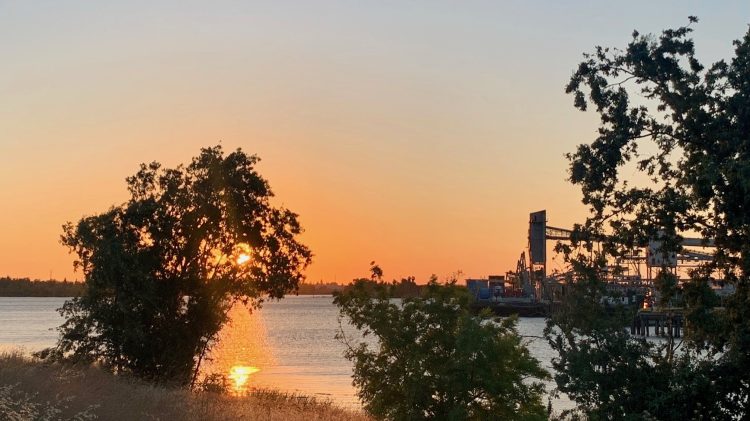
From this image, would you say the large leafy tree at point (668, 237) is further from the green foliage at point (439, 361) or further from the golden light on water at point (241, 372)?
the golden light on water at point (241, 372)

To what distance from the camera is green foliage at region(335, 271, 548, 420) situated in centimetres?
2077

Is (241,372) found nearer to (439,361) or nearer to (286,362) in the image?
(286,362)

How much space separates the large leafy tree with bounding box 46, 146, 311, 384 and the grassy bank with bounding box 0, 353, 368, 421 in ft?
16.2

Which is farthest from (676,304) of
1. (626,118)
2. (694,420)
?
(626,118)

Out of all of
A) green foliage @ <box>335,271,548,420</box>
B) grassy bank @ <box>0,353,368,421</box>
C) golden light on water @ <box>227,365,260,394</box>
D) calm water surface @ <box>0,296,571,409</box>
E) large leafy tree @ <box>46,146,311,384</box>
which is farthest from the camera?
golden light on water @ <box>227,365,260,394</box>

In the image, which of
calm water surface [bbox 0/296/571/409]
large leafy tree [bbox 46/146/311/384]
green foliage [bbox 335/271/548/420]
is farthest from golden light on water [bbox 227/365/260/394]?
green foliage [bbox 335/271/548/420]

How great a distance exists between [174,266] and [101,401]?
50.0 ft

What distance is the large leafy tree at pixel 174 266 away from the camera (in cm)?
3319

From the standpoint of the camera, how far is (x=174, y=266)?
3497 cm

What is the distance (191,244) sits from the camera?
34875mm

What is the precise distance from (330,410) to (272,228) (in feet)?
29.0

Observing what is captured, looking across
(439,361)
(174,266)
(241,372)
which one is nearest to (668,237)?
(439,361)

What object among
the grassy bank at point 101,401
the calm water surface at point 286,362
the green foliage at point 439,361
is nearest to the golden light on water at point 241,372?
the calm water surface at point 286,362

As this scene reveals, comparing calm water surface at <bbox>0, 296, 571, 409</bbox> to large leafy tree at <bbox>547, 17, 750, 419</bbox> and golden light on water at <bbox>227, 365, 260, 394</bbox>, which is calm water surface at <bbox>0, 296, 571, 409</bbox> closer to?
golden light on water at <bbox>227, 365, 260, 394</bbox>
